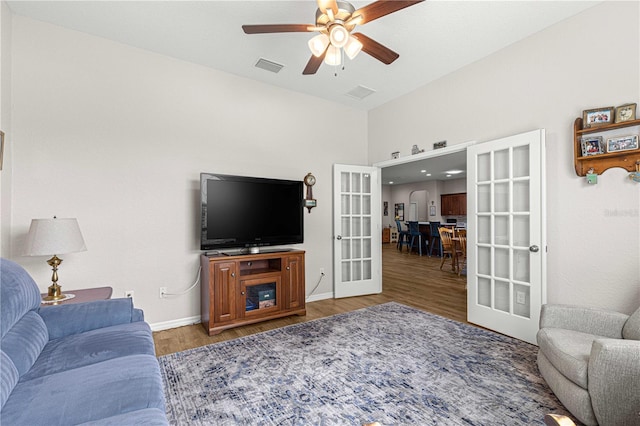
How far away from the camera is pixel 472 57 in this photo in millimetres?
3188

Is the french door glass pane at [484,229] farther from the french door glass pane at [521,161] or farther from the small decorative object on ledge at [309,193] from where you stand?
the small decorative object on ledge at [309,193]

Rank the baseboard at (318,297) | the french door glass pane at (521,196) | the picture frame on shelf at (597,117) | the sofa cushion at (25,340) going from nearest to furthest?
the sofa cushion at (25,340) → the picture frame on shelf at (597,117) → the french door glass pane at (521,196) → the baseboard at (318,297)

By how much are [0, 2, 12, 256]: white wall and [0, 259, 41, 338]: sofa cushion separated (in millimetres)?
1049

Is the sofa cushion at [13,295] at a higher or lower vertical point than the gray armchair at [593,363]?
higher

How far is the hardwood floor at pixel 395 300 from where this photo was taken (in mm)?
2857

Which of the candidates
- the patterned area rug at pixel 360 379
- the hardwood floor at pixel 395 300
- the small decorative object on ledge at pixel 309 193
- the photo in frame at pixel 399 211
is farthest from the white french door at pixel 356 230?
the photo in frame at pixel 399 211

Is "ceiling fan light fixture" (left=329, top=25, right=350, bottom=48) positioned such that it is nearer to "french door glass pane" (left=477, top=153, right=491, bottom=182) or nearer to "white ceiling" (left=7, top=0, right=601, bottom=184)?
"white ceiling" (left=7, top=0, right=601, bottom=184)

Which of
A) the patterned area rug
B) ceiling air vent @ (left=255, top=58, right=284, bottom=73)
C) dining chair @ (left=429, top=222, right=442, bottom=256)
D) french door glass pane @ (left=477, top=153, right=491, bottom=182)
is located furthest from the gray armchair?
dining chair @ (left=429, top=222, right=442, bottom=256)

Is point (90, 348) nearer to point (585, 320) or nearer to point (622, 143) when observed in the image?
point (585, 320)

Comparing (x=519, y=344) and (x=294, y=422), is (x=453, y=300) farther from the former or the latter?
(x=294, y=422)

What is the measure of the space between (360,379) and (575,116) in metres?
2.87

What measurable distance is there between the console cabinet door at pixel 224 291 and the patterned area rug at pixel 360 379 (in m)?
0.35

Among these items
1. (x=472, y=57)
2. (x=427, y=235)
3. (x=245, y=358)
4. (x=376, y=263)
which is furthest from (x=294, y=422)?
(x=427, y=235)

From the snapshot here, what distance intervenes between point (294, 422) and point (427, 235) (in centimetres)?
810
